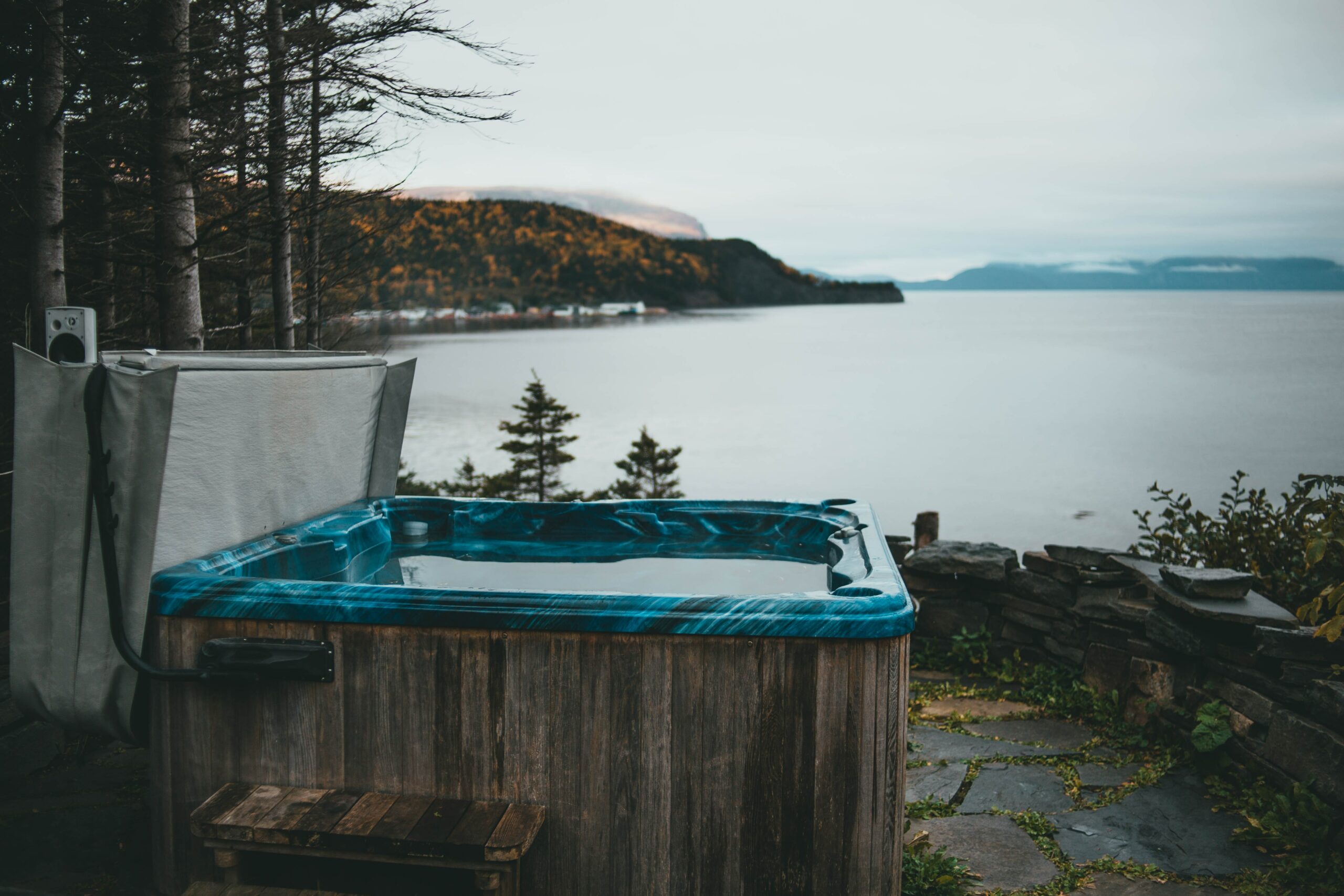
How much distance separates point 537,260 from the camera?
24.8 meters

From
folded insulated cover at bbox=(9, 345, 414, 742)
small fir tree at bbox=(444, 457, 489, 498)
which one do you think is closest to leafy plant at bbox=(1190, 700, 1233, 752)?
folded insulated cover at bbox=(9, 345, 414, 742)

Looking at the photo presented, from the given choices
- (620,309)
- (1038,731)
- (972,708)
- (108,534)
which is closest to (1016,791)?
(1038,731)

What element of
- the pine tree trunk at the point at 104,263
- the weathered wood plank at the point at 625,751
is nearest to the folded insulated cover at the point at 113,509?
the weathered wood plank at the point at 625,751

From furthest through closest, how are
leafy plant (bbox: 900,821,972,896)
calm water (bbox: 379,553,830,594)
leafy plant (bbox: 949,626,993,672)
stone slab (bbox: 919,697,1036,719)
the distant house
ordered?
the distant house → leafy plant (bbox: 949,626,993,672) → stone slab (bbox: 919,697,1036,719) → calm water (bbox: 379,553,830,594) → leafy plant (bbox: 900,821,972,896)

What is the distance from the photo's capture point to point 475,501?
11.8 feet

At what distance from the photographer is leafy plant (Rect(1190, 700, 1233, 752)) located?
9.61ft

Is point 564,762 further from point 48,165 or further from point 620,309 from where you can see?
point 620,309

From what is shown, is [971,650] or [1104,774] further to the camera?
[971,650]

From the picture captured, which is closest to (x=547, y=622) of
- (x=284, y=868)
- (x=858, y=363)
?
(x=284, y=868)

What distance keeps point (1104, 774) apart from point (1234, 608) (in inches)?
28.7

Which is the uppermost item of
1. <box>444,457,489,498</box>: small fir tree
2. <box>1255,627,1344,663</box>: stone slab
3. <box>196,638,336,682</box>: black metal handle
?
<box>196,638,336,682</box>: black metal handle

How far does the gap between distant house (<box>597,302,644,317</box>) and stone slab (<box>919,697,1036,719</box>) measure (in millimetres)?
26421

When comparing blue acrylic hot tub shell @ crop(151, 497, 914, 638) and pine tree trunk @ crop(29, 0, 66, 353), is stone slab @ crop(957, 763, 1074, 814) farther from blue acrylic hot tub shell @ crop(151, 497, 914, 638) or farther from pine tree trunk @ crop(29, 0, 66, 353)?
pine tree trunk @ crop(29, 0, 66, 353)

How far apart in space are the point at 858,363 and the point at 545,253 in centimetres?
1554
